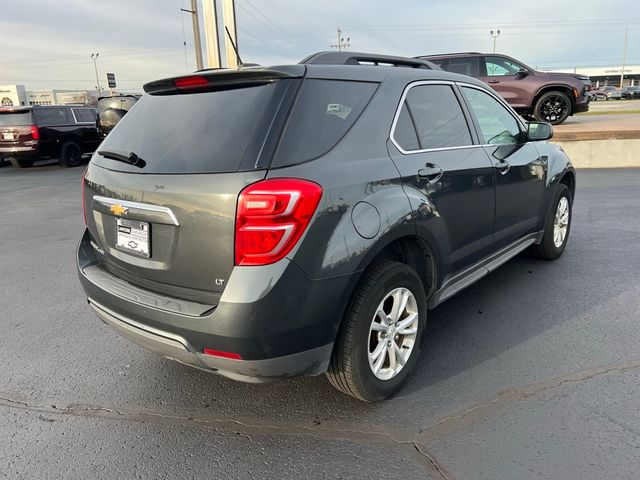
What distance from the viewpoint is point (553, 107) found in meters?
13.1

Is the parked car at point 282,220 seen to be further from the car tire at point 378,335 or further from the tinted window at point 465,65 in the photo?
the tinted window at point 465,65

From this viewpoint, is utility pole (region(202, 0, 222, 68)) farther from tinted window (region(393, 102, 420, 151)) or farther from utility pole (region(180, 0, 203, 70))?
tinted window (region(393, 102, 420, 151))

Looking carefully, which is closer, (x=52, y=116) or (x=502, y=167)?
(x=502, y=167)

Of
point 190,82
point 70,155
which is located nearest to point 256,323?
point 190,82

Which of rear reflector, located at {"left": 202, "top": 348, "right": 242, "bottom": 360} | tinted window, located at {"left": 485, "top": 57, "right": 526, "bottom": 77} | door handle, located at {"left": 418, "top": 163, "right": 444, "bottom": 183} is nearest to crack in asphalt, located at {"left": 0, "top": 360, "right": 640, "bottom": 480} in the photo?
rear reflector, located at {"left": 202, "top": 348, "right": 242, "bottom": 360}

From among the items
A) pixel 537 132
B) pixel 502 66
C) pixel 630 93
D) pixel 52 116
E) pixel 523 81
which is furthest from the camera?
pixel 630 93

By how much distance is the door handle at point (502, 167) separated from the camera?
359cm

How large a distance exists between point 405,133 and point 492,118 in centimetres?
140

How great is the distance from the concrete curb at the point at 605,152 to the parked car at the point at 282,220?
30.7 ft

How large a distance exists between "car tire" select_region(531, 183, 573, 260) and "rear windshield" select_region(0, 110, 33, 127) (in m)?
14.3

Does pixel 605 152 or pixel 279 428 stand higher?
pixel 605 152

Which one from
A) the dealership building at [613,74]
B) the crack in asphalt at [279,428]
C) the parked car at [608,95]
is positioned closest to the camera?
the crack in asphalt at [279,428]

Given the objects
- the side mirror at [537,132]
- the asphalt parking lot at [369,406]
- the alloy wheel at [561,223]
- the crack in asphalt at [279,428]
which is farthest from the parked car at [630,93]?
the crack in asphalt at [279,428]

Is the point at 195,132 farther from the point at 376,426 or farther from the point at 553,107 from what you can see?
the point at 553,107
